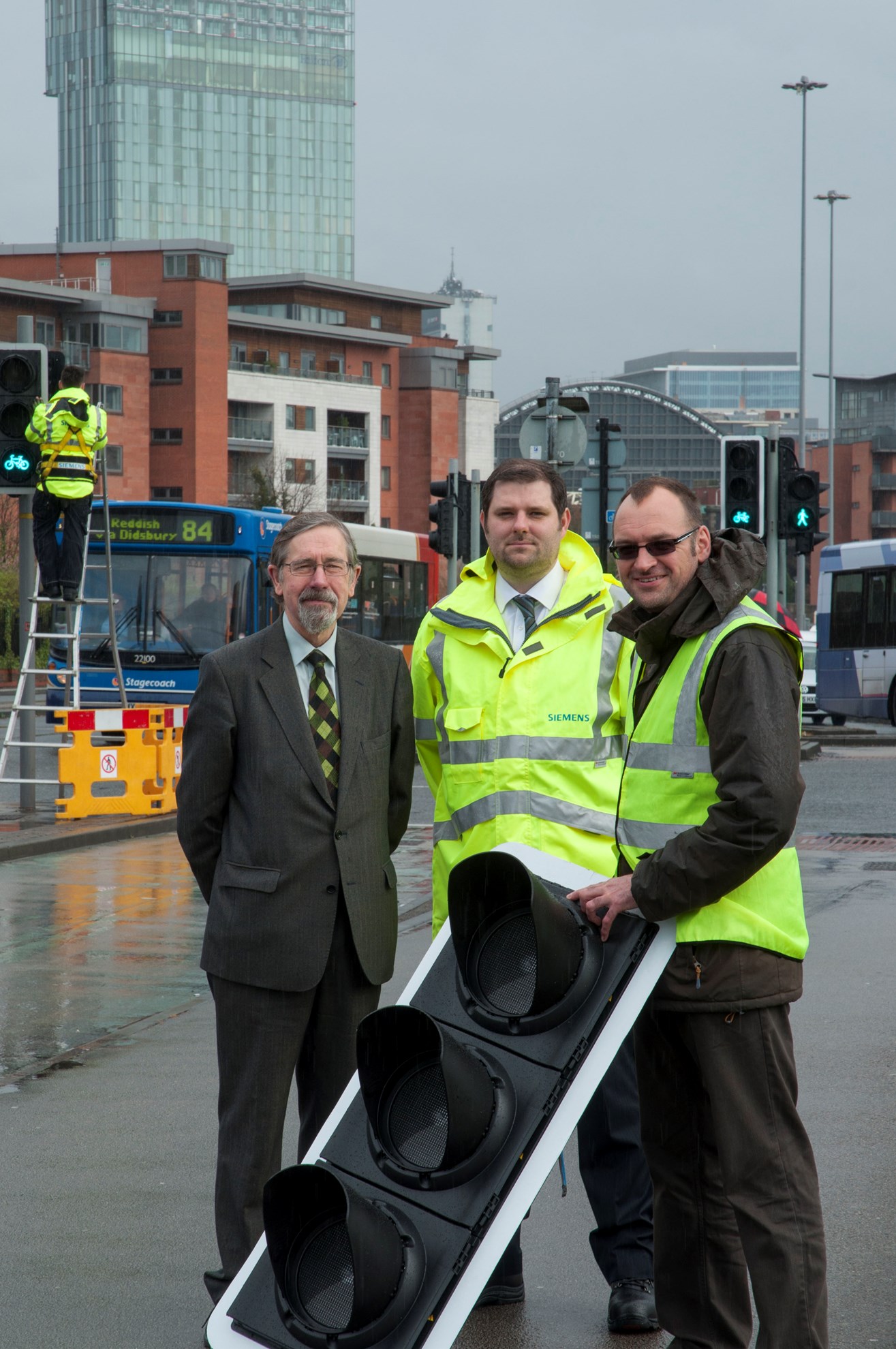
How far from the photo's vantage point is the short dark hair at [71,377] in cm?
1377

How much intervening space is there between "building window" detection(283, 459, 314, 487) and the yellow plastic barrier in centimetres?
6258

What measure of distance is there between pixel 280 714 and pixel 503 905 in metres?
0.91

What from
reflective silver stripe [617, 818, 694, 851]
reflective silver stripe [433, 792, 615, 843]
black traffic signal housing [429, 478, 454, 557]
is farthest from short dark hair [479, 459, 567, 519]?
black traffic signal housing [429, 478, 454, 557]

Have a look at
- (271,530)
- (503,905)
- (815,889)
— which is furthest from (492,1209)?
(271,530)

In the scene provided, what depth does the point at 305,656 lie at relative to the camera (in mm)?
4215

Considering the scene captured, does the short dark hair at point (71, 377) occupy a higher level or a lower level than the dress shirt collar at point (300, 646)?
higher

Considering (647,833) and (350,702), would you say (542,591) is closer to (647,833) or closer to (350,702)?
(350,702)

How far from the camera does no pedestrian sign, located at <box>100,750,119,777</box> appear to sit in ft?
45.5

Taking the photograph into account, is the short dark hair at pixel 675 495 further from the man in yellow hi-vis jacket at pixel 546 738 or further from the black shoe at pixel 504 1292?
the black shoe at pixel 504 1292

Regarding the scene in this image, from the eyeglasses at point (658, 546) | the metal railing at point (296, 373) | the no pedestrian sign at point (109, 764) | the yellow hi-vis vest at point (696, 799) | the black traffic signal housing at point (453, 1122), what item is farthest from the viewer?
the metal railing at point (296, 373)

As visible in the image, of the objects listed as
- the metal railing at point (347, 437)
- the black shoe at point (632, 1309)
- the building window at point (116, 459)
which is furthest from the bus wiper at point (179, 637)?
the metal railing at point (347, 437)

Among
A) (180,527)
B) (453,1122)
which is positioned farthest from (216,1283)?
(180,527)

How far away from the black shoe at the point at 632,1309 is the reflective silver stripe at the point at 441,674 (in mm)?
1391

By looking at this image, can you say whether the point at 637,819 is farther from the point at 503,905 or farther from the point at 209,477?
the point at 209,477
